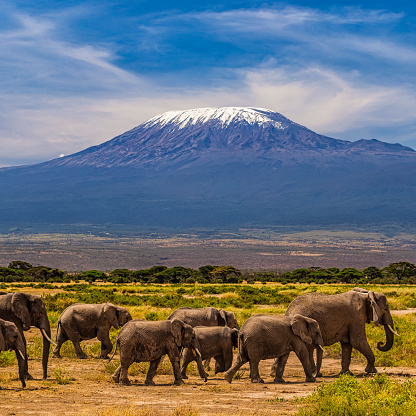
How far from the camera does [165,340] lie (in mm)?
16609

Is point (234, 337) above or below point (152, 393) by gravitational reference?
above

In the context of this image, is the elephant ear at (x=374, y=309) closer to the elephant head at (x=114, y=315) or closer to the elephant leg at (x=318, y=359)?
the elephant leg at (x=318, y=359)

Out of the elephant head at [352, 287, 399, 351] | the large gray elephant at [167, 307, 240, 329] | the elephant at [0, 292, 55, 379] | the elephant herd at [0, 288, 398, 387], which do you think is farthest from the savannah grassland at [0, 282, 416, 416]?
the large gray elephant at [167, 307, 240, 329]

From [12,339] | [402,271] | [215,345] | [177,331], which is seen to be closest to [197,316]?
[215,345]

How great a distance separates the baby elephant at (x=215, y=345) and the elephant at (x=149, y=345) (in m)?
1.02

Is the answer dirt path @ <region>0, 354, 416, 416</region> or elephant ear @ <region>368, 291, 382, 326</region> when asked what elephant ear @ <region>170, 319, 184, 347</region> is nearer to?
dirt path @ <region>0, 354, 416, 416</region>

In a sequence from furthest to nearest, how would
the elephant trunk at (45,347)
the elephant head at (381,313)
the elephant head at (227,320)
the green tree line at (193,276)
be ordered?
the green tree line at (193,276)
the elephant head at (227,320)
the elephant head at (381,313)
the elephant trunk at (45,347)

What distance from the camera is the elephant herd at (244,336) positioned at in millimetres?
16484

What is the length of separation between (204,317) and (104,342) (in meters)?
3.37

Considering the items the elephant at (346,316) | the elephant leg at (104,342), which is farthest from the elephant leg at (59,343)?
the elephant at (346,316)

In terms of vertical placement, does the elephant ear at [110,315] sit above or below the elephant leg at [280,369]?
above

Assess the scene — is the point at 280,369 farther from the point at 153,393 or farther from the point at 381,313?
the point at 153,393

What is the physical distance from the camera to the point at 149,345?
16500mm

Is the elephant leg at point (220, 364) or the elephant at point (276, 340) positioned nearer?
the elephant at point (276, 340)
